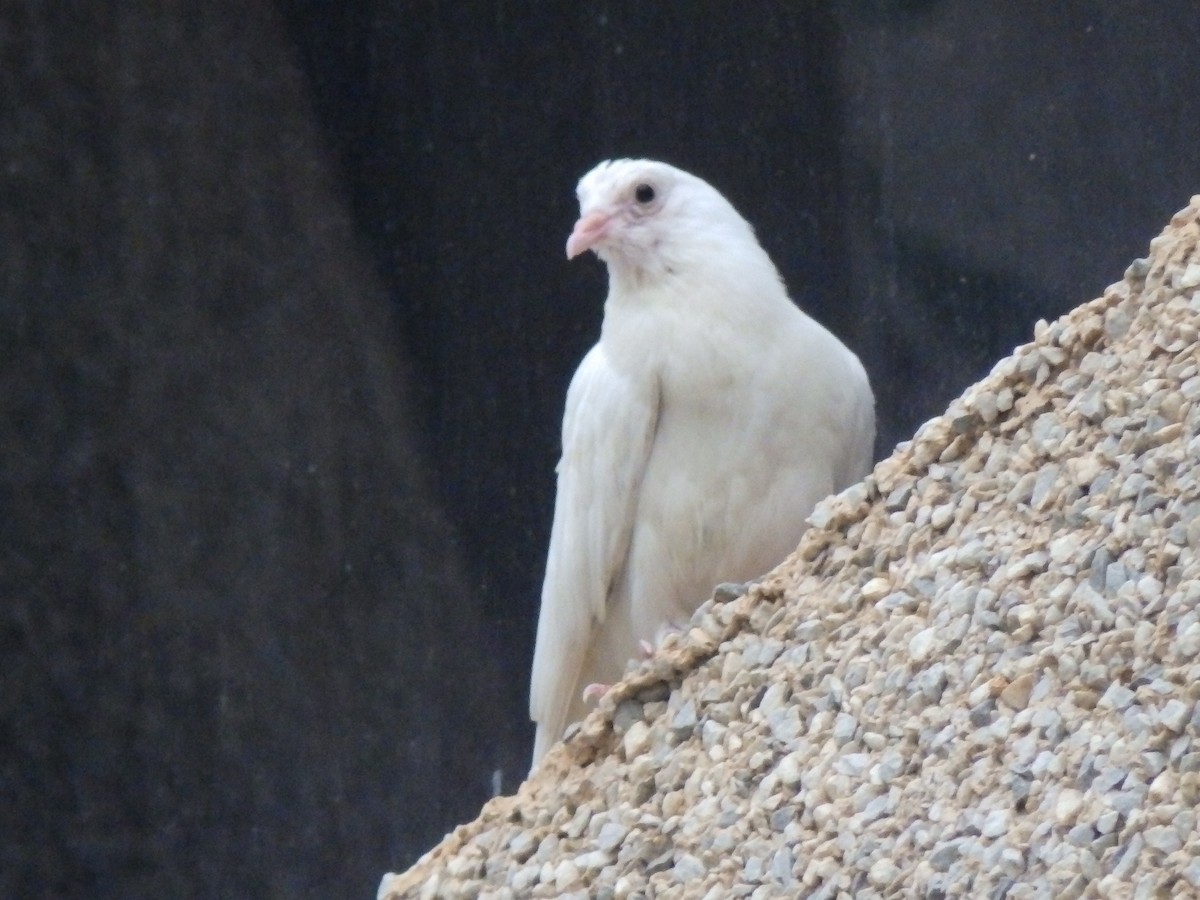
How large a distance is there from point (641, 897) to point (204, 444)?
178 inches

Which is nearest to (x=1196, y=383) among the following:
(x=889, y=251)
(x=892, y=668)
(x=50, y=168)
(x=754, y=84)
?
(x=892, y=668)

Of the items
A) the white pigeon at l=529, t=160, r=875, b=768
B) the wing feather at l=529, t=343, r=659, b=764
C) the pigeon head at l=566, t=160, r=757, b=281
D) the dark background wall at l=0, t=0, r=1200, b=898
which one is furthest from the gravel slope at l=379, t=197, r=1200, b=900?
the dark background wall at l=0, t=0, r=1200, b=898

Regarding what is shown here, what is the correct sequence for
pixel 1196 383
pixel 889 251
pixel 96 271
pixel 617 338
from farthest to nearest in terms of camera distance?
pixel 96 271, pixel 889 251, pixel 617 338, pixel 1196 383

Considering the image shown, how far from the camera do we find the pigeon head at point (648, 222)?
17.3 ft

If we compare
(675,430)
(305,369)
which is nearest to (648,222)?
(675,430)

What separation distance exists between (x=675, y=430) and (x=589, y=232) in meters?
0.60

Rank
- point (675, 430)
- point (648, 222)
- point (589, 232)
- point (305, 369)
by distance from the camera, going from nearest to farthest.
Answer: point (675, 430)
point (589, 232)
point (648, 222)
point (305, 369)

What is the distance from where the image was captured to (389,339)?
824 centimetres

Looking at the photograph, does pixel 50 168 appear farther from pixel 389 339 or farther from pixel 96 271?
pixel 389 339

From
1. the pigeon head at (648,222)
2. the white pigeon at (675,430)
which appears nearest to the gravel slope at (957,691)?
the white pigeon at (675,430)

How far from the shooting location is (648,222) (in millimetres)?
5328

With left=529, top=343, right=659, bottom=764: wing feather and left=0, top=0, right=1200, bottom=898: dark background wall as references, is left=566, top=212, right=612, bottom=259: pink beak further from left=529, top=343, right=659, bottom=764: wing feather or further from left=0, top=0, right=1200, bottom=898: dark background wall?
left=0, top=0, right=1200, bottom=898: dark background wall

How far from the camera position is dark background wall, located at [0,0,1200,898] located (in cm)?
797

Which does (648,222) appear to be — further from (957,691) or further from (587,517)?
(957,691)
